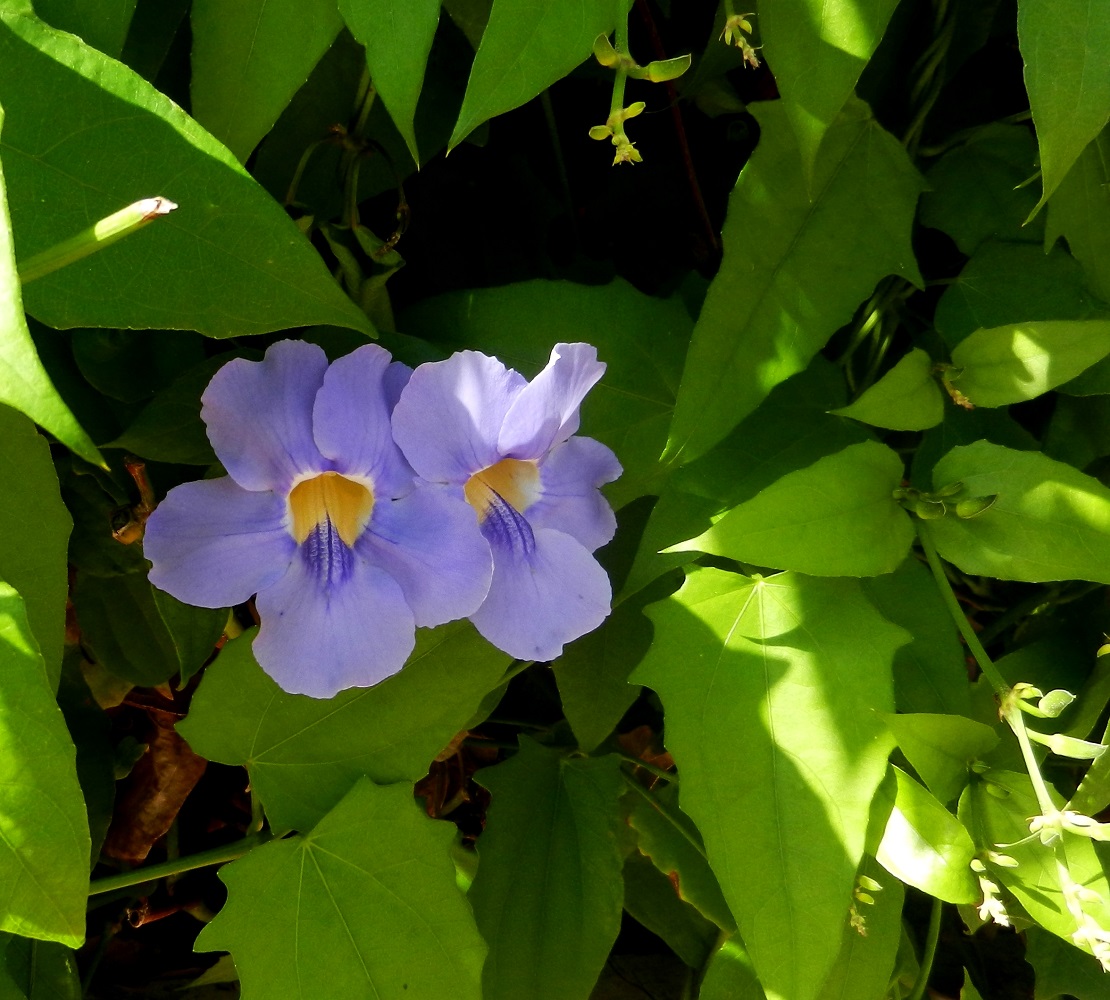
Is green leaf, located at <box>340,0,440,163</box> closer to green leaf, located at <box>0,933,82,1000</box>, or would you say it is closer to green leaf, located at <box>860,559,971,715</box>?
green leaf, located at <box>860,559,971,715</box>

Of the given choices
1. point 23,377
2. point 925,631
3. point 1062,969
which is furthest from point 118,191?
point 1062,969

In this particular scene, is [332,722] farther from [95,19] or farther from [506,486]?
[95,19]

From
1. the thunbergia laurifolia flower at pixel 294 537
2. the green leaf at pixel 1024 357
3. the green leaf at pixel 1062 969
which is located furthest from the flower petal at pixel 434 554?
the green leaf at pixel 1062 969

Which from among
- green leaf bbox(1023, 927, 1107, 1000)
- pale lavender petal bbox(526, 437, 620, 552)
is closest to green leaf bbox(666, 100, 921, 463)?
pale lavender petal bbox(526, 437, 620, 552)

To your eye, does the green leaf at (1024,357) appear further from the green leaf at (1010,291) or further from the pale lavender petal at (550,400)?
the pale lavender petal at (550,400)

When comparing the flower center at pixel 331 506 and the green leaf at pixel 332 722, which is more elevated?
the flower center at pixel 331 506
